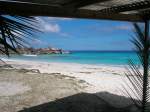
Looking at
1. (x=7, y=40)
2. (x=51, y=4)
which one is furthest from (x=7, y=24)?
(x=51, y=4)

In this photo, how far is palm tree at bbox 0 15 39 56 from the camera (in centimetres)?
196

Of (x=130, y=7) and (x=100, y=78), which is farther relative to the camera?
(x=100, y=78)

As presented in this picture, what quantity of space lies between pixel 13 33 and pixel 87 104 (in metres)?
5.27

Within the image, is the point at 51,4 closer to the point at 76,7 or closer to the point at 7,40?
the point at 76,7

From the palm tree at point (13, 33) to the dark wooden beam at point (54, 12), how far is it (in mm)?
161

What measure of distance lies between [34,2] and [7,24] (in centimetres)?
172

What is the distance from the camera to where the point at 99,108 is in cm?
675

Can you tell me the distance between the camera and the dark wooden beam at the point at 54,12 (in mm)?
2199

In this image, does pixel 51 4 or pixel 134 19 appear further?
pixel 134 19

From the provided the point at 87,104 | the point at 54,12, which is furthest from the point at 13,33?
the point at 87,104

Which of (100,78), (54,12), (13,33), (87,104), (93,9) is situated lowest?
(100,78)

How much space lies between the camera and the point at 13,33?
200 cm

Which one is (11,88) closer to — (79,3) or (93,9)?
(93,9)

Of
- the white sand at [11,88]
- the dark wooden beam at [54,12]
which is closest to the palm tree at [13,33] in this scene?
the dark wooden beam at [54,12]
